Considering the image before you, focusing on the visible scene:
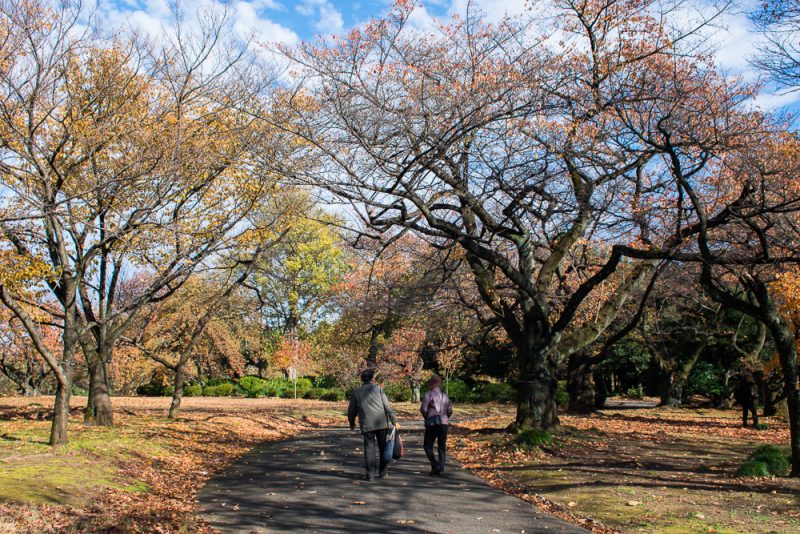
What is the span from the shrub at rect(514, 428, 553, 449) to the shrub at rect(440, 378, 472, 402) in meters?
21.9

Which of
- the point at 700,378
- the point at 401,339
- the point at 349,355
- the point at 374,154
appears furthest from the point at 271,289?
the point at 374,154

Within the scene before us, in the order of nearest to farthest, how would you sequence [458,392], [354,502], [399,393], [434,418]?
[354,502]
[434,418]
[399,393]
[458,392]

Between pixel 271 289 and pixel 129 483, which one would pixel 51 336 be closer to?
pixel 271 289

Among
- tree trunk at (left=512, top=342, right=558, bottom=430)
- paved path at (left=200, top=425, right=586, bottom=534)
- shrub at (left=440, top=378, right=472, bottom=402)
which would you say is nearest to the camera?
paved path at (left=200, top=425, right=586, bottom=534)

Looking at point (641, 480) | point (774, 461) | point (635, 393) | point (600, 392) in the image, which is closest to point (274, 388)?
point (600, 392)

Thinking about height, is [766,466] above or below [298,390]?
below

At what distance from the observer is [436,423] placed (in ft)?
32.8

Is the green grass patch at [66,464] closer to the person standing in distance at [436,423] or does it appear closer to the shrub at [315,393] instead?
the person standing in distance at [436,423]

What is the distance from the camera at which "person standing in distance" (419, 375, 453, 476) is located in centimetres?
995

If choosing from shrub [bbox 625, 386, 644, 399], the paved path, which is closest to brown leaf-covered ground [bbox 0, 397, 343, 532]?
the paved path

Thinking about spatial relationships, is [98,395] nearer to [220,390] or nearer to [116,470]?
[116,470]

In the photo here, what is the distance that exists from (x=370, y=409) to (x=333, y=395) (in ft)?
90.3

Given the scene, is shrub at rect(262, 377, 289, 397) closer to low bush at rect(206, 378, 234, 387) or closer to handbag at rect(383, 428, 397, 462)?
low bush at rect(206, 378, 234, 387)

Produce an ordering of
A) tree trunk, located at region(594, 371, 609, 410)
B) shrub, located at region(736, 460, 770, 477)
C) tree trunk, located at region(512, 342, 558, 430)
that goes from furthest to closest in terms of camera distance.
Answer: tree trunk, located at region(594, 371, 609, 410) → tree trunk, located at region(512, 342, 558, 430) → shrub, located at region(736, 460, 770, 477)
